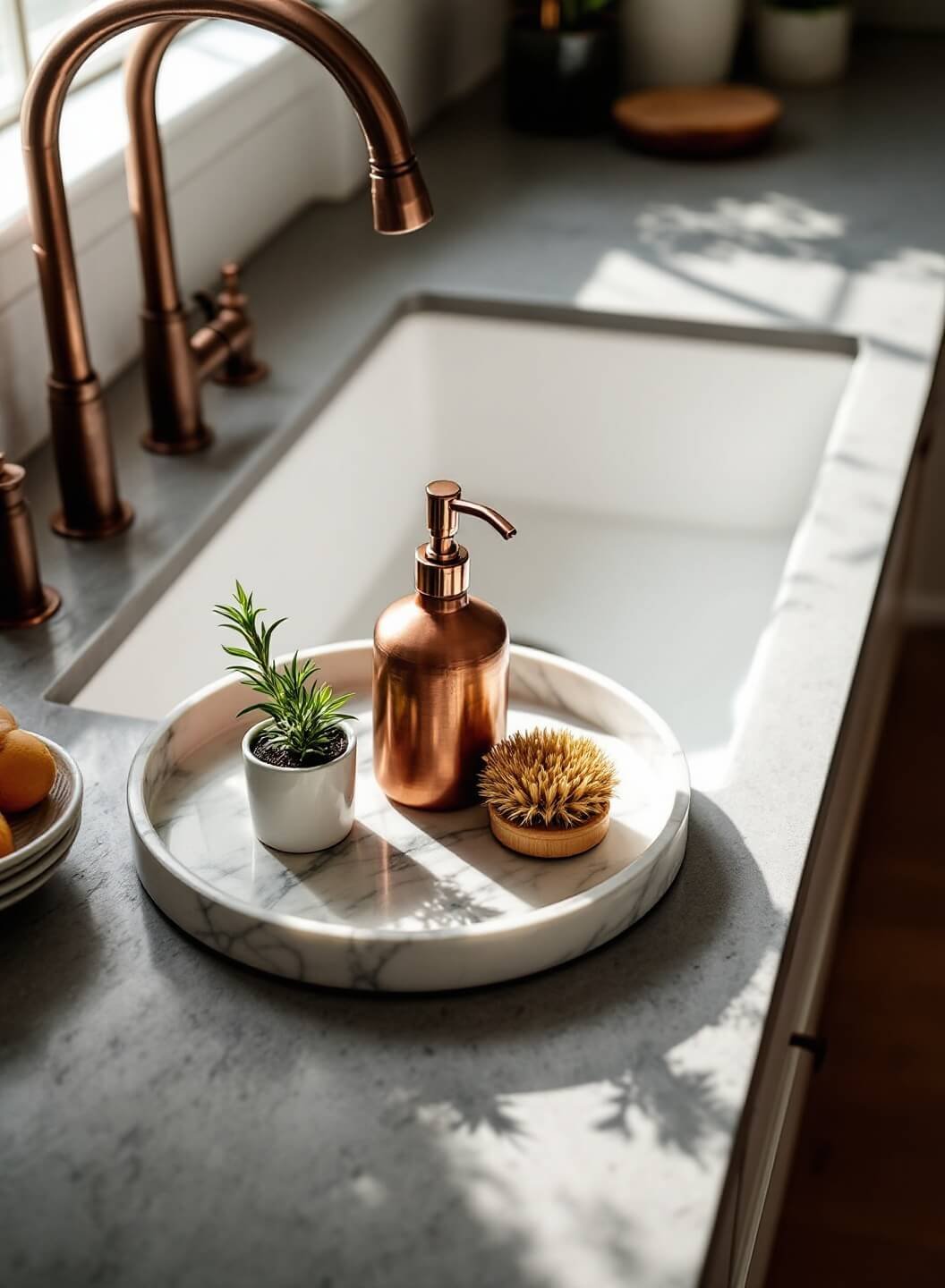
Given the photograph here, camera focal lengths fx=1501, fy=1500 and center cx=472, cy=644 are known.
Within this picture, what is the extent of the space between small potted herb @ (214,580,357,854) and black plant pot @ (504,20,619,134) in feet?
4.55

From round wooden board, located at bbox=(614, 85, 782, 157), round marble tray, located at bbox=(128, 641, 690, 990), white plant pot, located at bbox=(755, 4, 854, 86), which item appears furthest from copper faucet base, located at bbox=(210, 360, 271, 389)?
white plant pot, located at bbox=(755, 4, 854, 86)

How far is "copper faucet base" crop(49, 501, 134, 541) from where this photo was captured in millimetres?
1196

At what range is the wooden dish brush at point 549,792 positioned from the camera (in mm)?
841

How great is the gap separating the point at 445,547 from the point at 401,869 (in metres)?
0.19

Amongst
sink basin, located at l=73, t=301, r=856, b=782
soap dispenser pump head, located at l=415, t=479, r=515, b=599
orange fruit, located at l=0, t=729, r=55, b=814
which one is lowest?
sink basin, located at l=73, t=301, r=856, b=782

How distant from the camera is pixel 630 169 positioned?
195 cm

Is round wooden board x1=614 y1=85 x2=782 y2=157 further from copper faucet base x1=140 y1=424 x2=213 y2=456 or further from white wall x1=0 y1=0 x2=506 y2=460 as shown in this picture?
copper faucet base x1=140 y1=424 x2=213 y2=456

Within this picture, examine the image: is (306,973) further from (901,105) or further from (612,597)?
(901,105)

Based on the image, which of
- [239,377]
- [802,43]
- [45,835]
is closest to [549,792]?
[45,835]

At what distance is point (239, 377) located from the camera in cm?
145

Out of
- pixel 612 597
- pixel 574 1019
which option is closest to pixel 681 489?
pixel 612 597

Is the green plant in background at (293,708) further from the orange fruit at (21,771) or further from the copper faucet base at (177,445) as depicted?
the copper faucet base at (177,445)

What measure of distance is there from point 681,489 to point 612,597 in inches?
7.2

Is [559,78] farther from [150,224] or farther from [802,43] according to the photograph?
[150,224]
